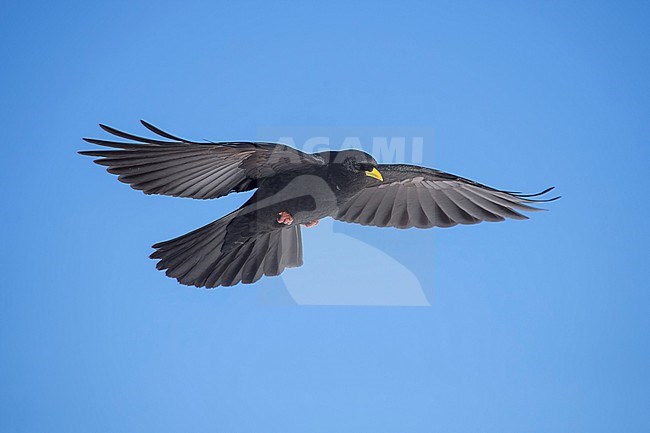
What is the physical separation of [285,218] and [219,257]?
862 mm

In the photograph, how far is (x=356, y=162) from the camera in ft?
21.5

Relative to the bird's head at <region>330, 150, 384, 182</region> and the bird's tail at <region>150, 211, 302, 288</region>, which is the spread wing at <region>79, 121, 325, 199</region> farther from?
the bird's tail at <region>150, 211, 302, 288</region>

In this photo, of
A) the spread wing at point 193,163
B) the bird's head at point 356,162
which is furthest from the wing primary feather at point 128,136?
the bird's head at point 356,162

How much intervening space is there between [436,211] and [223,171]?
106 inches

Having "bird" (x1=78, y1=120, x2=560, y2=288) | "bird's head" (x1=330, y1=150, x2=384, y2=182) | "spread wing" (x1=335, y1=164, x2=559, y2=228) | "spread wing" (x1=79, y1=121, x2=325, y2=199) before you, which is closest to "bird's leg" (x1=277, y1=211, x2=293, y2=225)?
"bird" (x1=78, y1=120, x2=560, y2=288)

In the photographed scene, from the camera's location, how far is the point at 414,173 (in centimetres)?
791

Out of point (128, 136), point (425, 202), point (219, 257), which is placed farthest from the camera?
point (425, 202)

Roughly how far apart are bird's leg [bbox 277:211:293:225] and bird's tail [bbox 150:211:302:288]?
1.71 feet

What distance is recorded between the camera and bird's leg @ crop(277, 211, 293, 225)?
6.53 m

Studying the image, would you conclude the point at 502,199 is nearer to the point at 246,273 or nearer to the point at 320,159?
the point at 320,159

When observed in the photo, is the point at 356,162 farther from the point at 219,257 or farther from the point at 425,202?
the point at 425,202

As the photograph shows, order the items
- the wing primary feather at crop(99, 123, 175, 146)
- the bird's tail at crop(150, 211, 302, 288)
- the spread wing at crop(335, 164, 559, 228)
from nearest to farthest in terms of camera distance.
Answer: the wing primary feather at crop(99, 123, 175, 146) → the bird's tail at crop(150, 211, 302, 288) → the spread wing at crop(335, 164, 559, 228)

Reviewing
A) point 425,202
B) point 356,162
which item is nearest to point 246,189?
point 356,162

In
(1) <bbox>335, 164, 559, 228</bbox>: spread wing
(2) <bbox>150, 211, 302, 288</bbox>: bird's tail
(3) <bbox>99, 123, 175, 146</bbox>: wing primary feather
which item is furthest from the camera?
(1) <bbox>335, 164, 559, 228</bbox>: spread wing
